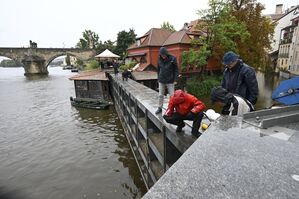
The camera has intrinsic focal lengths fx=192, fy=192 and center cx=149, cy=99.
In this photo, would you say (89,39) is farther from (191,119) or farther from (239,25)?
(191,119)

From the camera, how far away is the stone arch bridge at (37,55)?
2041 inches

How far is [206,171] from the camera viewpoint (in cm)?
171

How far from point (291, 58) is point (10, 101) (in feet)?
140

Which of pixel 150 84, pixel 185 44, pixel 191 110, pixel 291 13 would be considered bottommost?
pixel 150 84

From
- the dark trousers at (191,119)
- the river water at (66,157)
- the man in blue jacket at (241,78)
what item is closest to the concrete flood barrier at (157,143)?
the dark trousers at (191,119)

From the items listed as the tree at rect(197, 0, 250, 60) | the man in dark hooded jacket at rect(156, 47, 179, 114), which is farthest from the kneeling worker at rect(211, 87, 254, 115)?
the tree at rect(197, 0, 250, 60)

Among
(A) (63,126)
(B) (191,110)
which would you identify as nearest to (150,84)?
(A) (63,126)

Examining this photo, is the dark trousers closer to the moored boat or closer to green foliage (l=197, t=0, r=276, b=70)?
the moored boat

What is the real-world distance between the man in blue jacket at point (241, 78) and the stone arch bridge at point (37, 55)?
59569mm

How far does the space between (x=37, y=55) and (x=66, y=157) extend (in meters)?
55.0

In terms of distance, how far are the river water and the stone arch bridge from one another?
4254 centimetres

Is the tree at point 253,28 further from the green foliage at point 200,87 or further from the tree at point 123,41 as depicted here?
the tree at point 123,41

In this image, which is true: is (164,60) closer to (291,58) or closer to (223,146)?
(223,146)

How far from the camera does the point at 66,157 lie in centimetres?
993
